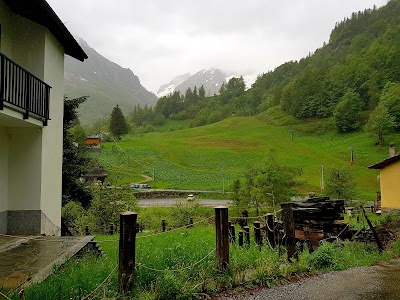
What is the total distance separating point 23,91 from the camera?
1013 cm

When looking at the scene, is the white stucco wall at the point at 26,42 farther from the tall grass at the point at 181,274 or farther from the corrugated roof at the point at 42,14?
the tall grass at the point at 181,274

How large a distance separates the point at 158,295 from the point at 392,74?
426 ft

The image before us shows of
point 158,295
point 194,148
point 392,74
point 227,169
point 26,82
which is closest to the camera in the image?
point 158,295

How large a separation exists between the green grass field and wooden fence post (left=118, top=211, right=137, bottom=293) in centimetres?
4015

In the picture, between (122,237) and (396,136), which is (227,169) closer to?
(396,136)

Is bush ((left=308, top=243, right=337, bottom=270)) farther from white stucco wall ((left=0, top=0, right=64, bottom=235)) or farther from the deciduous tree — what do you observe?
the deciduous tree

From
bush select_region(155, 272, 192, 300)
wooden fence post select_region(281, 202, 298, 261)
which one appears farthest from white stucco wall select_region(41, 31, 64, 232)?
wooden fence post select_region(281, 202, 298, 261)

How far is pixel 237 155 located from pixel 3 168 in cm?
6870

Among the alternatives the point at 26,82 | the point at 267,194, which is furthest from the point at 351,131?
the point at 26,82

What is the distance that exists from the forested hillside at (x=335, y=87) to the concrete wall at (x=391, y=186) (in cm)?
6893

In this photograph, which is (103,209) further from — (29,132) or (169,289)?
(169,289)

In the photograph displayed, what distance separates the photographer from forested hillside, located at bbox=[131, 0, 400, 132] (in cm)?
10706

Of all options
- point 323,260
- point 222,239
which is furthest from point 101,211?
point 222,239

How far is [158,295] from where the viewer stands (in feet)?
17.2
